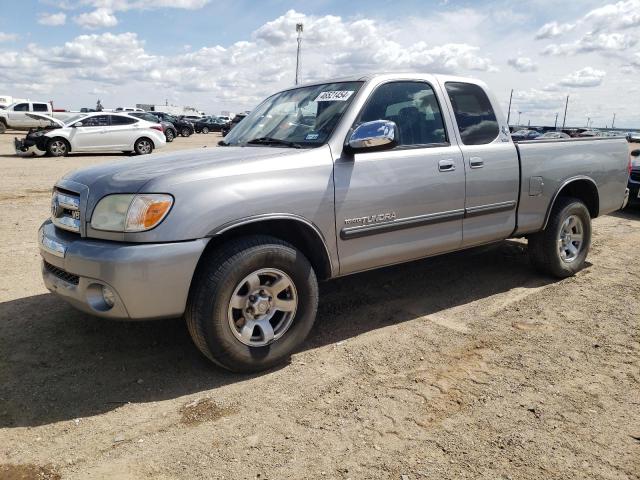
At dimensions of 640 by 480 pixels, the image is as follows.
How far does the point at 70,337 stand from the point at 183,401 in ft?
4.23

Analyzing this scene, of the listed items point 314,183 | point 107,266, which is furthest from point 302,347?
point 107,266

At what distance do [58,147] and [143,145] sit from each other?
271cm

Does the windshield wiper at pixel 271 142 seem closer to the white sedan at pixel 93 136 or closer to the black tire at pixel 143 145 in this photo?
the white sedan at pixel 93 136

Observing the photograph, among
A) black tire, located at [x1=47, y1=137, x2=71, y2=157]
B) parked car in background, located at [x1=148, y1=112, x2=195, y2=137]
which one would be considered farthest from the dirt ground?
parked car in background, located at [x1=148, y1=112, x2=195, y2=137]

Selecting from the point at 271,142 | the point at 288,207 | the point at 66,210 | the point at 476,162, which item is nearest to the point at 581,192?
the point at 476,162

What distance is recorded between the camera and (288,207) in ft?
10.7

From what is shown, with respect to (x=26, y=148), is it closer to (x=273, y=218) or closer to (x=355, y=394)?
(x=273, y=218)

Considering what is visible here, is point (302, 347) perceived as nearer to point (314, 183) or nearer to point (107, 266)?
point (314, 183)

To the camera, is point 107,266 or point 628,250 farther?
point 628,250

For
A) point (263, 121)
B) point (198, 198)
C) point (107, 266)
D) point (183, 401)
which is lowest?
point (183, 401)

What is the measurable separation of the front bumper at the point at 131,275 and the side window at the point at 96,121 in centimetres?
1586

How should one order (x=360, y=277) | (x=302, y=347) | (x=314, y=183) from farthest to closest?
Answer: 1. (x=360, y=277)
2. (x=302, y=347)
3. (x=314, y=183)

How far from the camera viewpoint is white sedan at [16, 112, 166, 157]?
16.7 metres

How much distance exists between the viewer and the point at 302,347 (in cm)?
373
